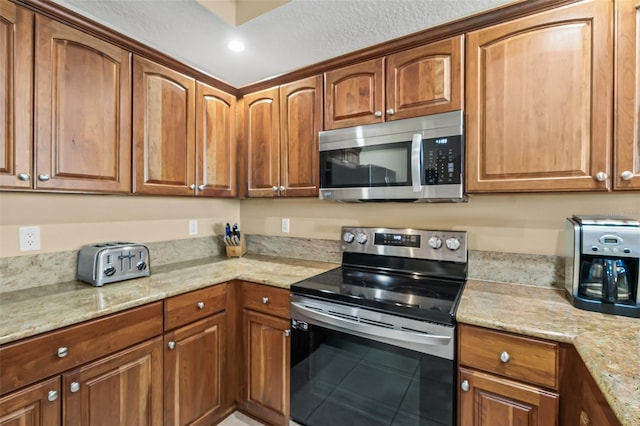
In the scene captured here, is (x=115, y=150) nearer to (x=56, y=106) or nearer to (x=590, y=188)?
(x=56, y=106)

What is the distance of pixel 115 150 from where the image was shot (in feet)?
5.28

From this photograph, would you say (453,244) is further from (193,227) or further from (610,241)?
(193,227)

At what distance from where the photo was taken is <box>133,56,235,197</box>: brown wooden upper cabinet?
67.7 inches

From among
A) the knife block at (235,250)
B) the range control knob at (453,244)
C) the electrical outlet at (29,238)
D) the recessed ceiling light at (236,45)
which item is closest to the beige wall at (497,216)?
the range control knob at (453,244)

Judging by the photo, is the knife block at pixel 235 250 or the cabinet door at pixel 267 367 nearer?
the cabinet door at pixel 267 367

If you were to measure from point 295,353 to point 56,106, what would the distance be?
1633 mm

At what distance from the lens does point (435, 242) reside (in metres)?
1.78

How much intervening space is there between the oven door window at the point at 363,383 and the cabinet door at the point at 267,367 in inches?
3.1

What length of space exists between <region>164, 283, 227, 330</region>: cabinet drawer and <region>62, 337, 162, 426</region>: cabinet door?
11 centimetres

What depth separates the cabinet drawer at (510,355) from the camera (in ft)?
3.50

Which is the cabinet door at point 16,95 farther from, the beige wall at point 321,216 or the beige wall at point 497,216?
the beige wall at point 497,216

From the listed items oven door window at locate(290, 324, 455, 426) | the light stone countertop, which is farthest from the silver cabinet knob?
oven door window at locate(290, 324, 455, 426)

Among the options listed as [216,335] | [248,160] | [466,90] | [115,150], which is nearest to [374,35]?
[466,90]

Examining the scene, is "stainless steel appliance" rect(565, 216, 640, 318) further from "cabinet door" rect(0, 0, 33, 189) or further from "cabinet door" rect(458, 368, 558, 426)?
"cabinet door" rect(0, 0, 33, 189)
